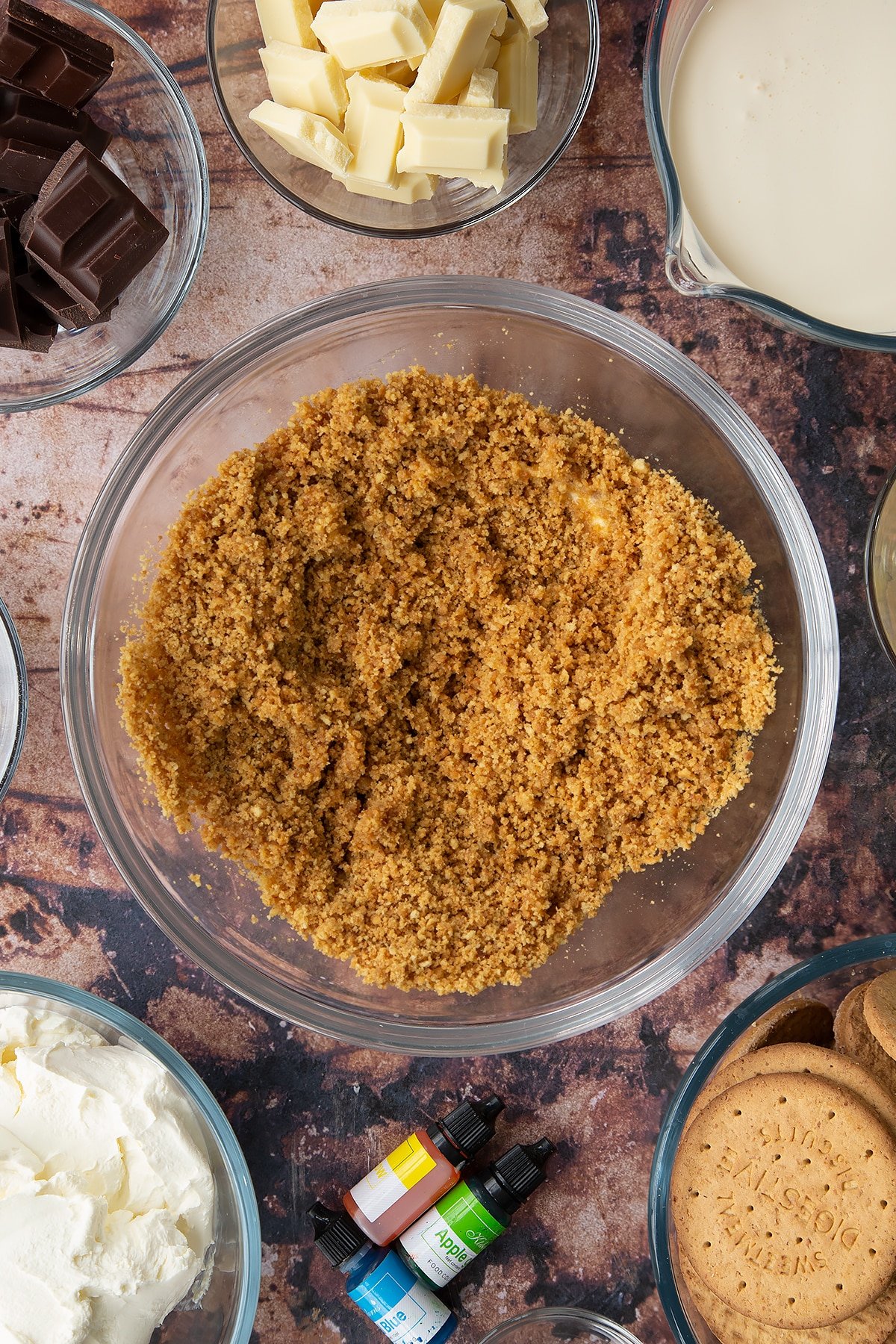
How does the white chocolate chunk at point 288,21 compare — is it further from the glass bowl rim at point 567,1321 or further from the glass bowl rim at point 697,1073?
the glass bowl rim at point 567,1321

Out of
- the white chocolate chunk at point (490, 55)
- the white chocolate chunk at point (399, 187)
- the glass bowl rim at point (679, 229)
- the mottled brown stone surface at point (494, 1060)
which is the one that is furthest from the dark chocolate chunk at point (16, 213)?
the glass bowl rim at point (679, 229)

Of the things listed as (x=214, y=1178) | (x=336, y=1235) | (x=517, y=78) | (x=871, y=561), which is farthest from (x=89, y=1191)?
(x=517, y=78)

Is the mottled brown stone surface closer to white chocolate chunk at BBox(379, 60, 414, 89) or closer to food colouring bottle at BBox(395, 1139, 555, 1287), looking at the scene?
food colouring bottle at BBox(395, 1139, 555, 1287)

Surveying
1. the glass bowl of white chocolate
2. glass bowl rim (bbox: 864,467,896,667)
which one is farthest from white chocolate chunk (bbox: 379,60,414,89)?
glass bowl rim (bbox: 864,467,896,667)

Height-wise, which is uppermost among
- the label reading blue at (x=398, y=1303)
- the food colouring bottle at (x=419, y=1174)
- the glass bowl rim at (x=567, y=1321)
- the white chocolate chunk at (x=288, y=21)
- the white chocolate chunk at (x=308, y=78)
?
the white chocolate chunk at (x=288, y=21)

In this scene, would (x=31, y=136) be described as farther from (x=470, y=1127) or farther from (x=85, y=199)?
(x=470, y=1127)

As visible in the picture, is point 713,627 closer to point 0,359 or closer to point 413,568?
point 413,568

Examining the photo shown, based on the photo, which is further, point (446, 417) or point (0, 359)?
point (0, 359)

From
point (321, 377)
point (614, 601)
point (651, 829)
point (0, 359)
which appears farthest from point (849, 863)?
point (0, 359)
